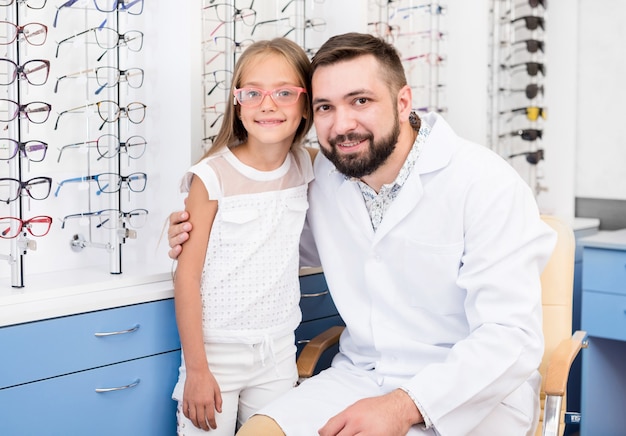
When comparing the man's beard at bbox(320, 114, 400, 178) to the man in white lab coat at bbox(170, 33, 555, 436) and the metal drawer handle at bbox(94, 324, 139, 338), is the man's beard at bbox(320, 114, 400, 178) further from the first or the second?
the metal drawer handle at bbox(94, 324, 139, 338)

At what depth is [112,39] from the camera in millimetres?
2352

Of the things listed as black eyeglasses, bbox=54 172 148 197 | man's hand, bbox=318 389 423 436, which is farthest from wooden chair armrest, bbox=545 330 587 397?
black eyeglasses, bbox=54 172 148 197

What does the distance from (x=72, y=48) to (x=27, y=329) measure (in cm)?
108

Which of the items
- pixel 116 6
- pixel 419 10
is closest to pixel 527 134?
pixel 419 10

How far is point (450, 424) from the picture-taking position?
6.17ft

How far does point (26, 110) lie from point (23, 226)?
1.12 ft

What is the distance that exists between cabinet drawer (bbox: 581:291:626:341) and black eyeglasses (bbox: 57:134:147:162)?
1.88 metres

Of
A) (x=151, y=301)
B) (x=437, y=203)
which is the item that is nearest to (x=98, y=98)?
(x=151, y=301)

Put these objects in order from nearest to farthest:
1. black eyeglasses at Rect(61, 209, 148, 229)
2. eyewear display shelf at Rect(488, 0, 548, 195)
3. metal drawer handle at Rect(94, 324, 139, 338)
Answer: metal drawer handle at Rect(94, 324, 139, 338) → black eyeglasses at Rect(61, 209, 148, 229) → eyewear display shelf at Rect(488, 0, 548, 195)

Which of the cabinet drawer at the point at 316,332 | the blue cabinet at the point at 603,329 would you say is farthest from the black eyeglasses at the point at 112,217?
the blue cabinet at the point at 603,329

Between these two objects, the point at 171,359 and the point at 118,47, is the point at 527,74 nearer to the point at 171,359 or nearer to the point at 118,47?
the point at 118,47

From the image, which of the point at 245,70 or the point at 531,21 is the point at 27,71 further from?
the point at 531,21

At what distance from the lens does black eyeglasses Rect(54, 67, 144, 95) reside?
2.35 meters

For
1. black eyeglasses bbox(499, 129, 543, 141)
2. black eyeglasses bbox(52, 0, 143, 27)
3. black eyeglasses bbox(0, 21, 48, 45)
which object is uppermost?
black eyeglasses bbox(52, 0, 143, 27)
